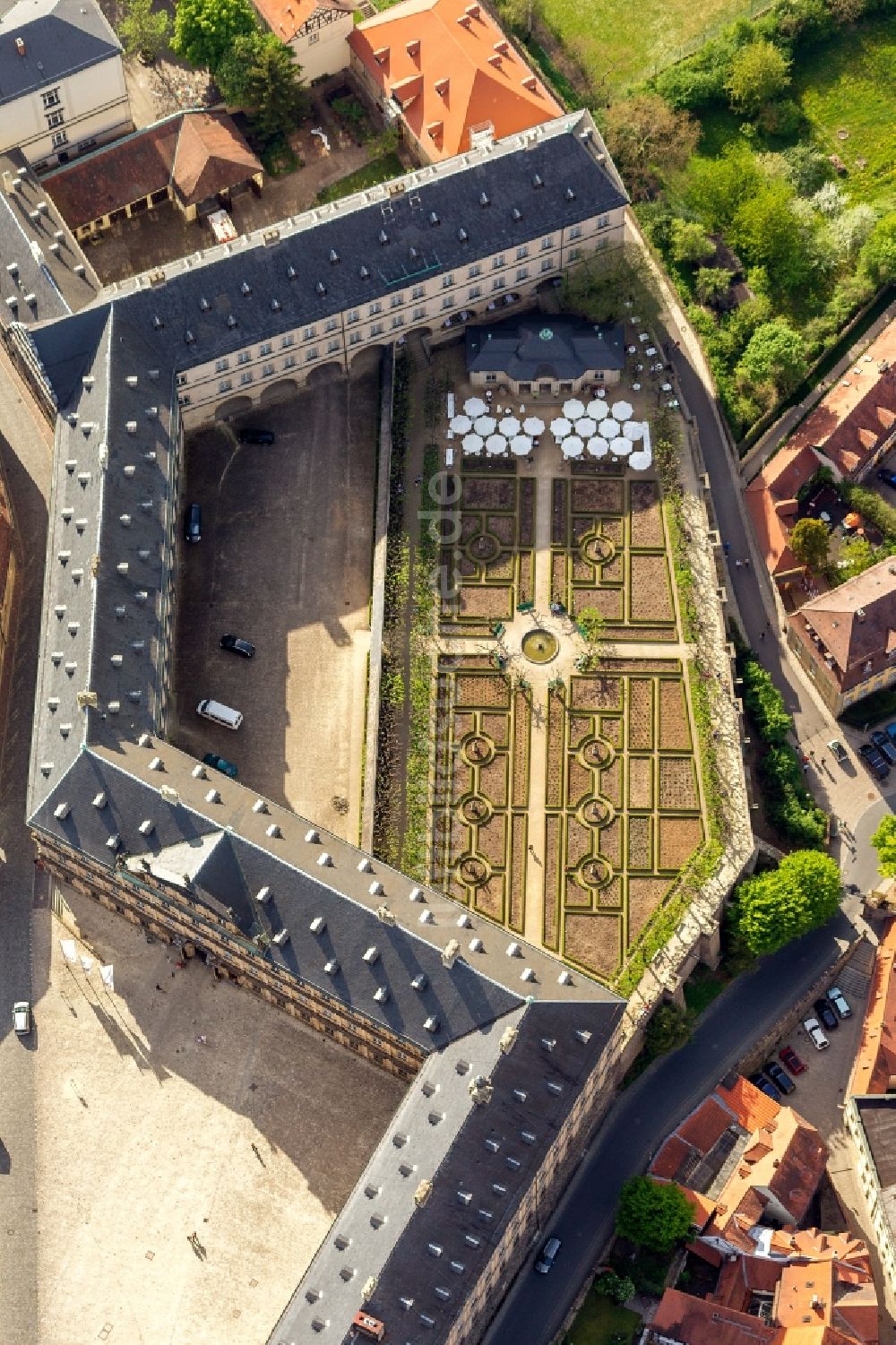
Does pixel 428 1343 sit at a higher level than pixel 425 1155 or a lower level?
lower

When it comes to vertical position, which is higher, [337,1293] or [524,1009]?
[524,1009]

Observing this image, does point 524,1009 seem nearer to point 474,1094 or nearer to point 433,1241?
point 474,1094

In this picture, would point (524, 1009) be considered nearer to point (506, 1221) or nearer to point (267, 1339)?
point (506, 1221)

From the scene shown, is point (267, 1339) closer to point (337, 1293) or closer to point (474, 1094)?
point (337, 1293)

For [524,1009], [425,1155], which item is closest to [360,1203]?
[425,1155]

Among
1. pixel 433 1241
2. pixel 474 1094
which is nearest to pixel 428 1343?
pixel 433 1241

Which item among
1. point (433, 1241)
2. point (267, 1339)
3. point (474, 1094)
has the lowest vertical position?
point (267, 1339)
